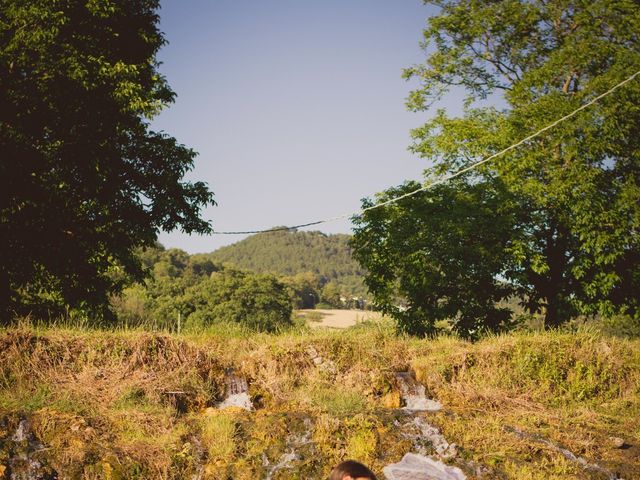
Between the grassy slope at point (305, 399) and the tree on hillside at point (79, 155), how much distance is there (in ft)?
14.1

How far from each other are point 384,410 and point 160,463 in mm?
3768

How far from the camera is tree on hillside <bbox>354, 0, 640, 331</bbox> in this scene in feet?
50.7

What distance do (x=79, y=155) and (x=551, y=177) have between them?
1572cm

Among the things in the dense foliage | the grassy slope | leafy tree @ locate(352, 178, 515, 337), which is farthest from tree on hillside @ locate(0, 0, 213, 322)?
the dense foliage

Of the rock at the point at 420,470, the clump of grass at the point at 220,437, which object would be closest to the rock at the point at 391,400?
the rock at the point at 420,470

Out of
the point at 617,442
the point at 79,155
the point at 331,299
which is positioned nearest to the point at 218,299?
the point at 79,155

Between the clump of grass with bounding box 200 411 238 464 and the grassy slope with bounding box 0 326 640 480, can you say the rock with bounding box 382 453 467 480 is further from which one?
the clump of grass with bounding box 200 411 238 464

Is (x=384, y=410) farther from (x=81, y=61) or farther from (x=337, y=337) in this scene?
(x=81, y=61)

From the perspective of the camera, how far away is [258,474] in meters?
6.45

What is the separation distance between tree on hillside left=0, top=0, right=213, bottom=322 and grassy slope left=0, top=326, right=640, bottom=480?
4.30m

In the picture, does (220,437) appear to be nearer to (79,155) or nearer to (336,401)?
(336,401)

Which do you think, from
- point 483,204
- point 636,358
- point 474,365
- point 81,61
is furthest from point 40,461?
point 483,204

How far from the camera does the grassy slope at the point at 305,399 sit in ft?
21.6

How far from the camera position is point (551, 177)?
1645cm
